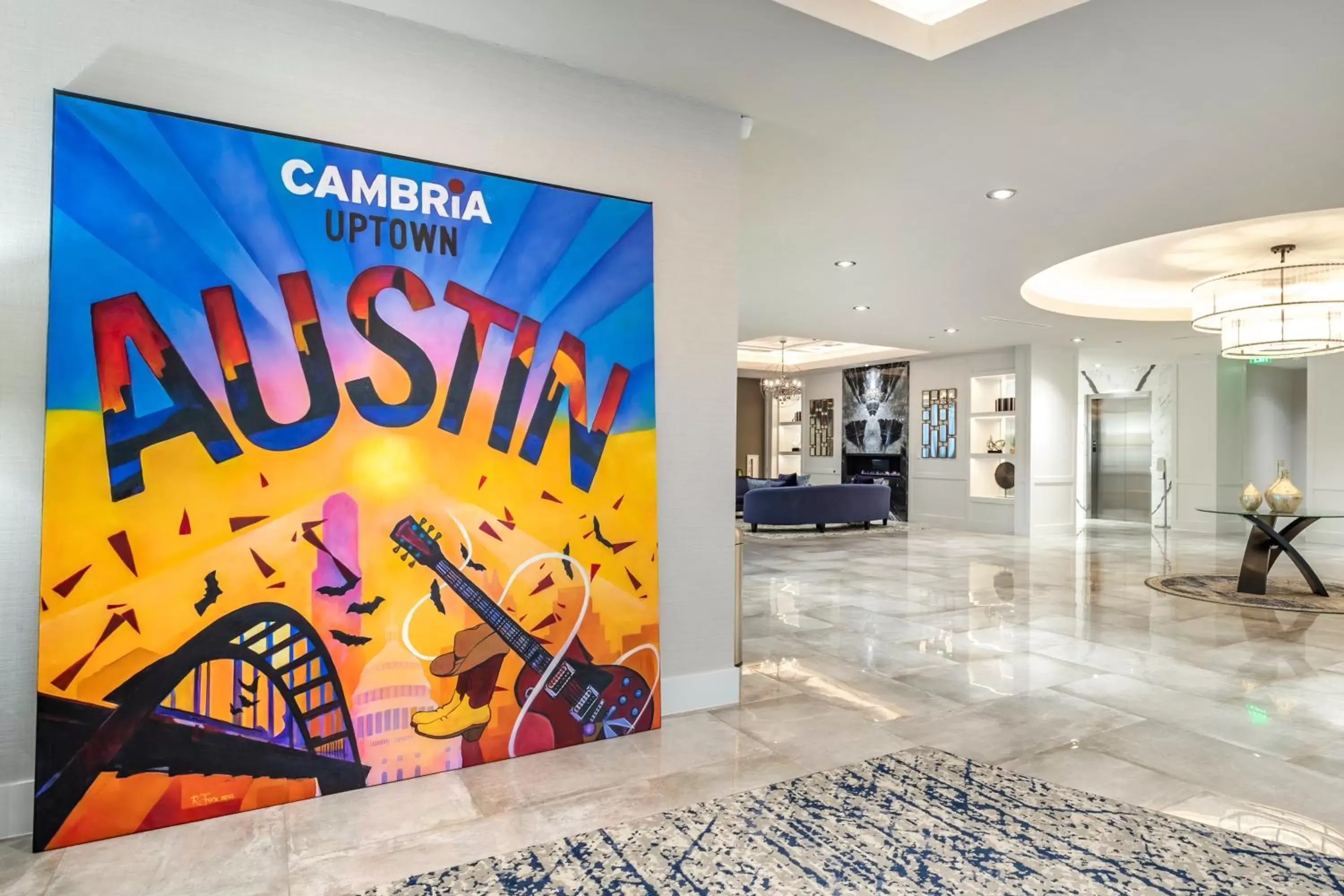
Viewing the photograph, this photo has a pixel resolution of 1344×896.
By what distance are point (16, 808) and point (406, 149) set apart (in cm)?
246

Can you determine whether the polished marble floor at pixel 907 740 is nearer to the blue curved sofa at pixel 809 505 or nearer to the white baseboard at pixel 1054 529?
the blue curved sofa at pixel 809 505

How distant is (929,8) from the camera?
3092mm

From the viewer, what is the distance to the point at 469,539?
2.84 meters

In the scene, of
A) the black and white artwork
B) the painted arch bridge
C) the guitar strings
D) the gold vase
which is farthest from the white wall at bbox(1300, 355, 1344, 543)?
the painted arch bridge

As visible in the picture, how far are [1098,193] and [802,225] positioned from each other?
184 cm

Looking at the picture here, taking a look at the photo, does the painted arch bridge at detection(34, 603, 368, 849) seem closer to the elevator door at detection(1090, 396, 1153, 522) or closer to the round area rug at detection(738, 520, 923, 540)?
the round area rug at detection(738, 520, 923, 540)

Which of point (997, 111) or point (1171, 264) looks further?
point (1171, 264)

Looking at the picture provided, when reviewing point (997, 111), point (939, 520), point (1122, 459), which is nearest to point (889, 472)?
point (939, 520)

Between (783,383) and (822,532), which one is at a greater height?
(783,383)

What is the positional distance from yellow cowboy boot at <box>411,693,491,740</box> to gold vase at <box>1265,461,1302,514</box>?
6937 millimetres

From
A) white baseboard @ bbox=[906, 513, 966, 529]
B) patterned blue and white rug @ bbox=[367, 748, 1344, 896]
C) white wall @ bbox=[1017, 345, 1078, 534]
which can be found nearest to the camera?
patterned blue and white rug @ bbox=[367, 748, 1344, 896]

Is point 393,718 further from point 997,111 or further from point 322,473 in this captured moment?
point 997,111

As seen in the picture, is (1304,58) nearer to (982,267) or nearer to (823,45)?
(823,45)

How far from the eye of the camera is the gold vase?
6.55 meters
